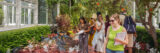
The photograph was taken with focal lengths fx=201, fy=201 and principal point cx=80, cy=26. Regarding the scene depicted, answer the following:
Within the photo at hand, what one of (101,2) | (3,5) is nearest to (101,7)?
(101,2)

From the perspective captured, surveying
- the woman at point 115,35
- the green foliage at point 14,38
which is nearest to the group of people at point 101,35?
the woman at point 115,35

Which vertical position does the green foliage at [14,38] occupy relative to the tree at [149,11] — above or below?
below

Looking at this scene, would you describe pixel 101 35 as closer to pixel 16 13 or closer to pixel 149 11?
pixel 149 11

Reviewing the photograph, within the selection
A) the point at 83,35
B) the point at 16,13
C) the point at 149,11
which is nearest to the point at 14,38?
the point at 83,35

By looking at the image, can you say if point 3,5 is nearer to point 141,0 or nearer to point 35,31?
point 35,31

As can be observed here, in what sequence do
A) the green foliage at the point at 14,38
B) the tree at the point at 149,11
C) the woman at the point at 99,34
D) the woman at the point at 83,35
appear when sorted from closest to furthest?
the green foliage at the point at 14,38 → the woman at the point at 83,35 → the woman at the point at 99,34 → the tree at the point at 149,11

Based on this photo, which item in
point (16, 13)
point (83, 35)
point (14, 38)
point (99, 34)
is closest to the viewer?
point (83, 35)

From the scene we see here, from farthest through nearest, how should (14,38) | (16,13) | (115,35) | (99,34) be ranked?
(16,13)
(14,38)
(99,34)
(115,35)

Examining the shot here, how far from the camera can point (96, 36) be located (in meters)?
6.54

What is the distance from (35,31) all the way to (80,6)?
501 centimetres

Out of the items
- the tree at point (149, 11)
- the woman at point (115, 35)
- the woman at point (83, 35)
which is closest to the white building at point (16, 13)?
the woman at point (83, 35)

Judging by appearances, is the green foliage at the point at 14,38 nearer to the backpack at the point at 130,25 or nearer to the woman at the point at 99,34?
the woman at the point at 99,34

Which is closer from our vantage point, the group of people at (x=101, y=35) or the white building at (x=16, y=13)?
the group of people at (x=101, y=35)

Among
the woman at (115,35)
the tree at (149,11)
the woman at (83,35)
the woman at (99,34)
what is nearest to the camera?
the woman at (115,35)
